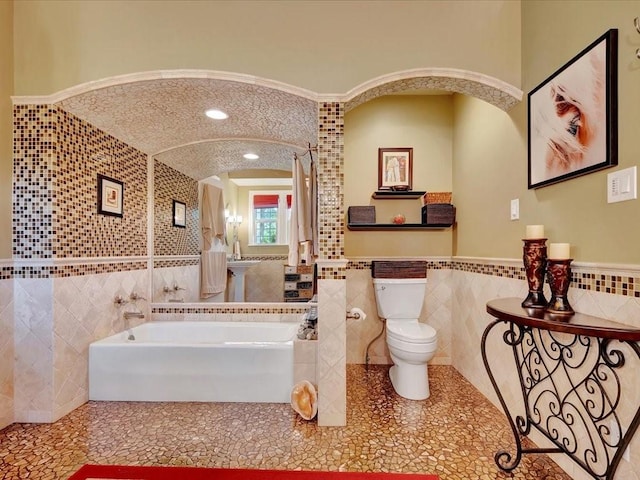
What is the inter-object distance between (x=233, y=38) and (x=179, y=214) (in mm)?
1760

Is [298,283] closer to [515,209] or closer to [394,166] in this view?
[394,166]

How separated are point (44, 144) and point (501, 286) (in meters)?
3.05

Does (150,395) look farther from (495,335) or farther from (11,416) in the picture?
(495,335)

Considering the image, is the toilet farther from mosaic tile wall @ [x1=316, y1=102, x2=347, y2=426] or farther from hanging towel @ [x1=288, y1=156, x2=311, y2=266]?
hanging towel @ [x1=288, y1=156, x2=311, y2=266]

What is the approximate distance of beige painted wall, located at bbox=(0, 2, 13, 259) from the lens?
1.84 meters

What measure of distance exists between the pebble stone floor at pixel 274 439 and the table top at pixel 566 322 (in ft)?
2.60

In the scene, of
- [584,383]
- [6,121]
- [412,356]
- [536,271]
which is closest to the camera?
[584,383]

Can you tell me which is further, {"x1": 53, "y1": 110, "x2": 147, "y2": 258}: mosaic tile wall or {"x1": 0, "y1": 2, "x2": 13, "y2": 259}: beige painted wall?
{"x1": 53, "y1": 110, "x2": 147, "y2": 258}: mosaic tile wall

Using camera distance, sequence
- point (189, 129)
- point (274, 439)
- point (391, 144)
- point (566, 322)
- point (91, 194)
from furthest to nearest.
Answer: point (391, 144) → point (189, 129) → point (91, 194) → point (274, 439) → point (566, 322)

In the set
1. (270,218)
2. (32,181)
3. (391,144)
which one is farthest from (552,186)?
(32,181)

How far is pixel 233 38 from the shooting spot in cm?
190

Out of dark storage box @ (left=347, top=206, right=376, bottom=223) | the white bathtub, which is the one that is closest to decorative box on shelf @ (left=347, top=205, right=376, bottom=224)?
dark storage box @ (left=347, top=206, right=376, bottom=223)

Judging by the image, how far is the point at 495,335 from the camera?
2035 millimetres

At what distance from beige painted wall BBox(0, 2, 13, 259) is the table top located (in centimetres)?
280
